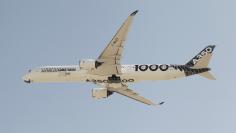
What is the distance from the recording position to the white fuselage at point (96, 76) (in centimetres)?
7831

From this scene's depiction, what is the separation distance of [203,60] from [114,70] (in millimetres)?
11847

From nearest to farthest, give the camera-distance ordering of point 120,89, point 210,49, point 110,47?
point 110,47 → point 210,49 → point 120,89

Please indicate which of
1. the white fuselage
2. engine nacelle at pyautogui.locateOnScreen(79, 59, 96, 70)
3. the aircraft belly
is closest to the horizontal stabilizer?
the white fuselage

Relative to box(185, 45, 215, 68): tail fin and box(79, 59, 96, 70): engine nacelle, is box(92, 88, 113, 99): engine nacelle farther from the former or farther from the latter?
box(185, 45, 215, 68): tail fin

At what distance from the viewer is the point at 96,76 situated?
8031 centimetres

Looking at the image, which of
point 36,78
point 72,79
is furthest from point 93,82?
point 36,78

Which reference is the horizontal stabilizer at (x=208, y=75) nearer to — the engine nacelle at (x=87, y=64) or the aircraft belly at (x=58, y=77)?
the engine nacelle at (x=87, y=64)

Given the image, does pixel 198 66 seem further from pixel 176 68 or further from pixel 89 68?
pixel 89 68

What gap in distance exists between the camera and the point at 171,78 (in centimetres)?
7862

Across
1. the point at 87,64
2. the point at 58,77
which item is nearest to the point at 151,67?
the point at 87,64

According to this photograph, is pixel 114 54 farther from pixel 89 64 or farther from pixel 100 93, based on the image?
pixel 100 93

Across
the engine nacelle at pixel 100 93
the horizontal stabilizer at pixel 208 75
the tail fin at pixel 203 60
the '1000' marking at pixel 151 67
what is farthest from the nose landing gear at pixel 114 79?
the horizontal stabilizer at pixel 208 75

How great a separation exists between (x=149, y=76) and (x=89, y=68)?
313 inches

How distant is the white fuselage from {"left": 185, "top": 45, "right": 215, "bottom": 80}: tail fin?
2.33 meters
